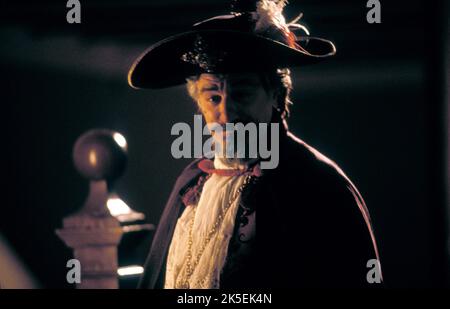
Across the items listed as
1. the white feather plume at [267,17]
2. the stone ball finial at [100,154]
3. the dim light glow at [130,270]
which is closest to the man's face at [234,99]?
the white feather plume at [267,17]

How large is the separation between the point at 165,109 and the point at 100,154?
3.10 ft

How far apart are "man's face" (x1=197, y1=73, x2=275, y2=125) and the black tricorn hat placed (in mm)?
24

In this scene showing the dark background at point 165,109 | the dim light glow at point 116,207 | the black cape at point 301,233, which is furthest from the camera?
the dark background at point 165,109

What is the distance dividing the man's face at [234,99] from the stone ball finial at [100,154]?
0.24 m

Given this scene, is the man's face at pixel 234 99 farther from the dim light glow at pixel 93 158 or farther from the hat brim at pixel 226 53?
the dim light glow at pixel 93 158

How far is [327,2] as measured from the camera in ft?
7.57

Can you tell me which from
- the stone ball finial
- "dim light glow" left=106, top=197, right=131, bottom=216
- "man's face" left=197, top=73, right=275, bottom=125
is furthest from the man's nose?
"dim light glow" left=106, top=197, right=131, bottom=216

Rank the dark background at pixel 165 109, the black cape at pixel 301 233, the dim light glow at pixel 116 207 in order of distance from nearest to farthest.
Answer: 1. the black cape at pixel 301 233
2. the dim light glow at pixel 116 207
3. the dark background at pixel 165 109

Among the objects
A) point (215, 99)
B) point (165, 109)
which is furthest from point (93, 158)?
point (165, 109)

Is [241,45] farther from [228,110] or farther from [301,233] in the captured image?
[301,233]

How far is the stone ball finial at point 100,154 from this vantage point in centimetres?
166

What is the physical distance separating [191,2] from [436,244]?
1.18 meters

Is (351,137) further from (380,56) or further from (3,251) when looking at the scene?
(3,251)

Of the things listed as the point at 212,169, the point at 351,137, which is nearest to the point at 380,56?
the point at 351,137
